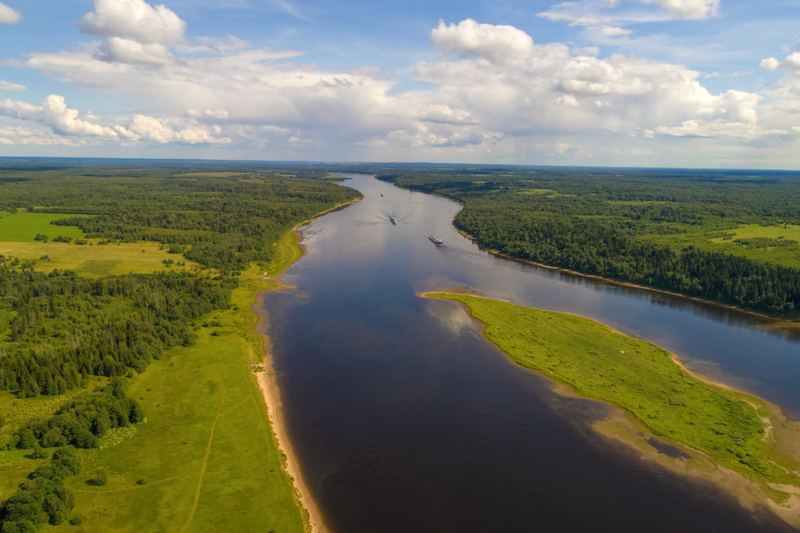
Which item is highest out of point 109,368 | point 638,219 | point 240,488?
point 638,219

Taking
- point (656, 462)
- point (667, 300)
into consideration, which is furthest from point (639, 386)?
point (667, 300)

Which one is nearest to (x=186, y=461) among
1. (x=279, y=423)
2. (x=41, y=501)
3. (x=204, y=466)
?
(x=204, y=466)

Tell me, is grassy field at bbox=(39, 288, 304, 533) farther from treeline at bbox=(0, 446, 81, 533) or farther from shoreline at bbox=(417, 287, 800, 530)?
shoreline at bbox=(417, 287, 800, 530)

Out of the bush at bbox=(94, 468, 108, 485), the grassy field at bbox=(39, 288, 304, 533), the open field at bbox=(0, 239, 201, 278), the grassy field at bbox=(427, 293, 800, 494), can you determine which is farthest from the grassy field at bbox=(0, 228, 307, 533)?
the open field at bbox=(0, 239, 201, 278)

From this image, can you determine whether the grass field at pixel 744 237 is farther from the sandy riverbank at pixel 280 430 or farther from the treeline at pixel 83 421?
the treeline at pixel 83 421

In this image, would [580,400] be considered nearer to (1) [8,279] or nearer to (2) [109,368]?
(2) [109,368]

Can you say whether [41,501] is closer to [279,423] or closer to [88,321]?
[279,423]
